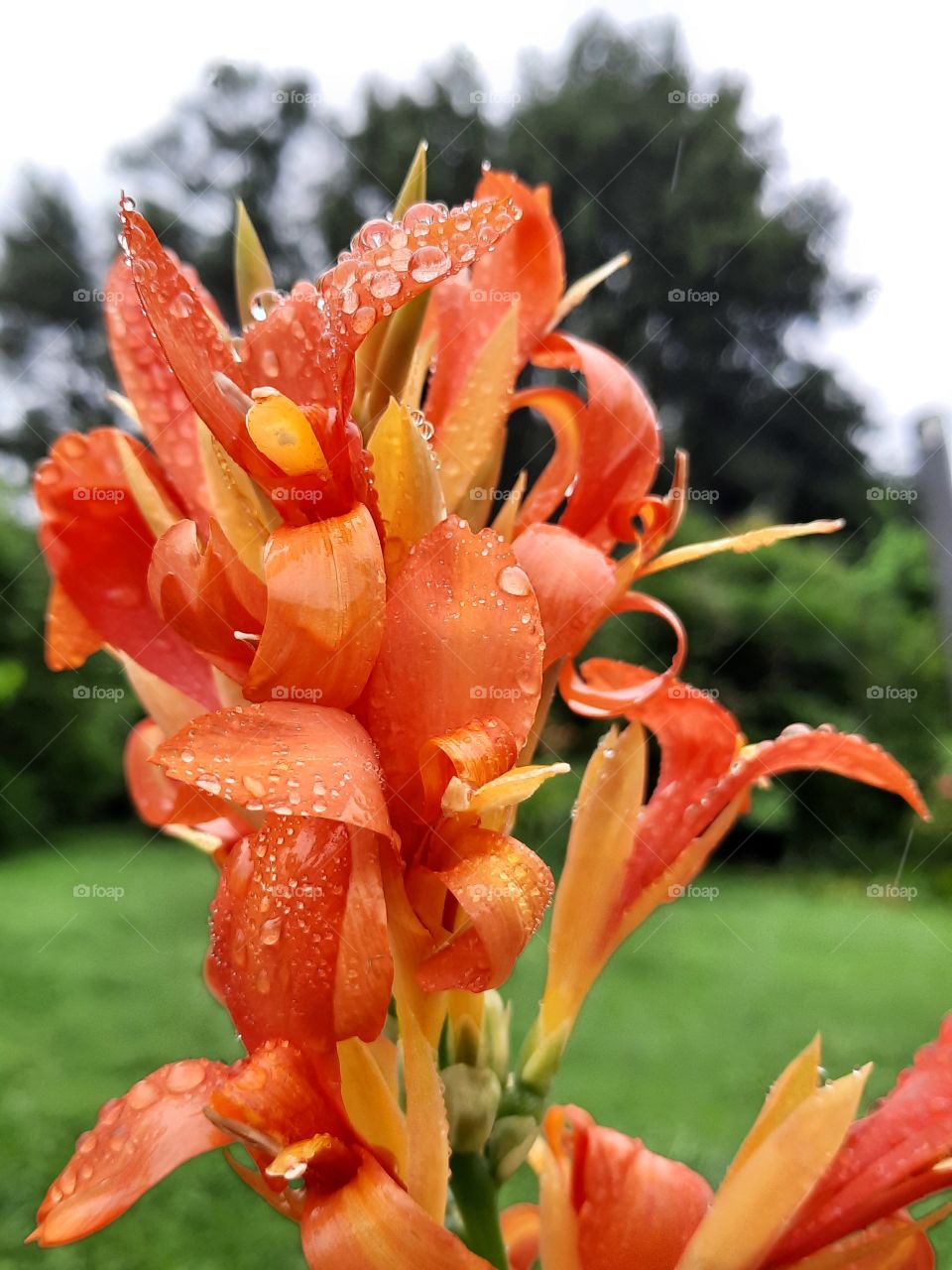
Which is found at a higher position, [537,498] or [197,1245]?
[537,498]

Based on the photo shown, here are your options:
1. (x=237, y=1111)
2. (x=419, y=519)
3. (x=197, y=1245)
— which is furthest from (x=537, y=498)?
(x=197, y=1245)

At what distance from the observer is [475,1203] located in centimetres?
54

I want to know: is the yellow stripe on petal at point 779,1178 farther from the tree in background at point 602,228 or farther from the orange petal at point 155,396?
the tree in background at point 602,228

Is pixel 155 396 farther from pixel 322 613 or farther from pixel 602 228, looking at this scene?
pixel 602 228

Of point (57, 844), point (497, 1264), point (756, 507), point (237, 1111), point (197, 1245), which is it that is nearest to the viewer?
point (237, 1111)

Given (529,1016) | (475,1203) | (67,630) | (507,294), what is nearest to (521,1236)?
(475,1203)

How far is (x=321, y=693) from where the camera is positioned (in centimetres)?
39

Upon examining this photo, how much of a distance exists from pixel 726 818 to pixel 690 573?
5.78 metres

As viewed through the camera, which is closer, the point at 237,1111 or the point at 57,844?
the point at 237,1111

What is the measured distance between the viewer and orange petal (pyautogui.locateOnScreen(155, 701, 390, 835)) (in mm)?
334

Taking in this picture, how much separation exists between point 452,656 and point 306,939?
0.38 feet

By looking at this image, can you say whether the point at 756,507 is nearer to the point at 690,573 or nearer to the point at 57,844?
the point at 690,573

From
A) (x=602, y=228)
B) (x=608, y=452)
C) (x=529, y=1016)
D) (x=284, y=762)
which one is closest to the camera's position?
(x=284, y=762)

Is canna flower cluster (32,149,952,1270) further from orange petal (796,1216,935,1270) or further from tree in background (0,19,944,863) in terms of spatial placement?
tree in background (0,19,944,863)
